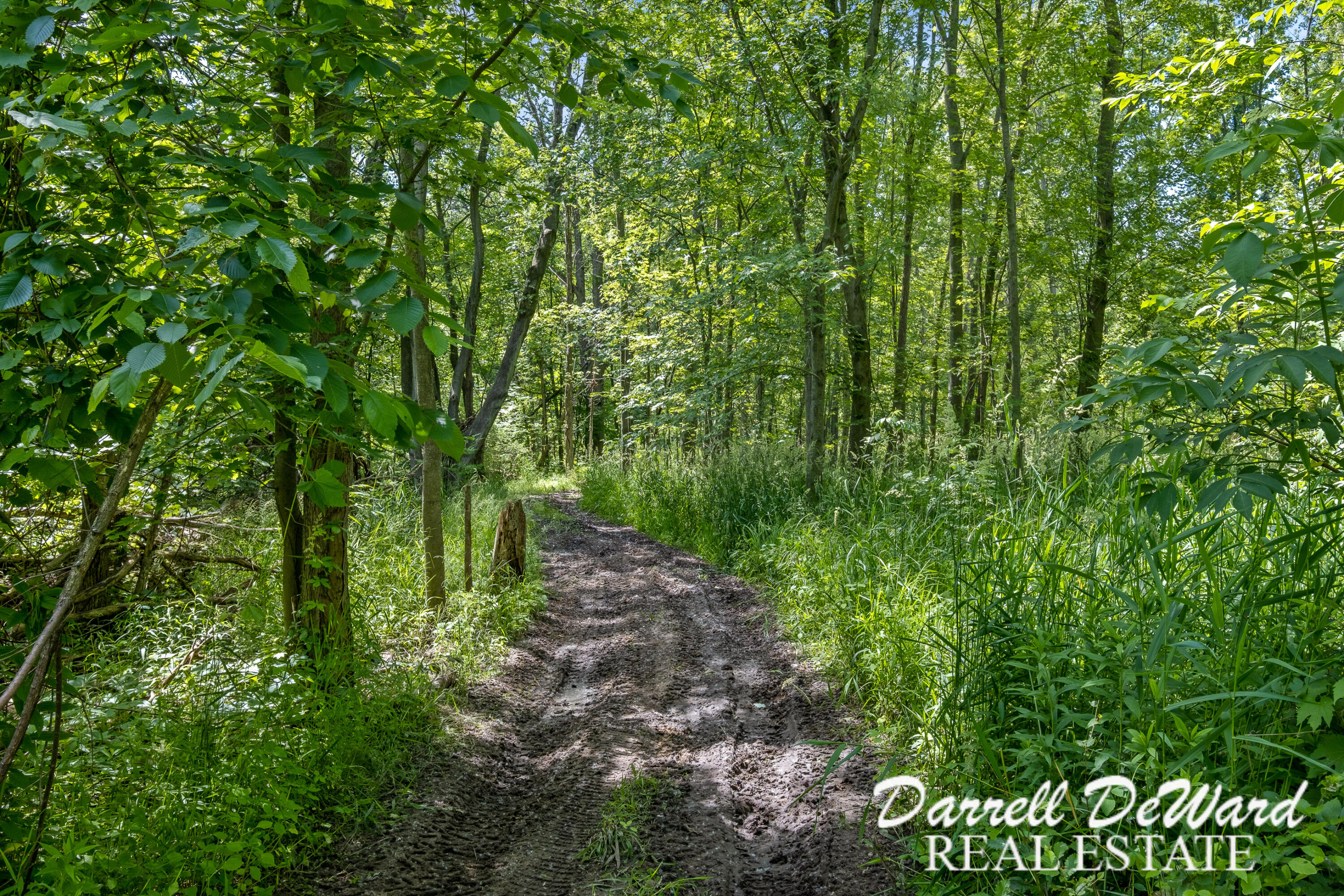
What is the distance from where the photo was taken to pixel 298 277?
138 cm

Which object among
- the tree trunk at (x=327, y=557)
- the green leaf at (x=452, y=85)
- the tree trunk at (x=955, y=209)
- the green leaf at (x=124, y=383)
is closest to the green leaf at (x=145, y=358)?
the green leaf at (x=124, y=383)

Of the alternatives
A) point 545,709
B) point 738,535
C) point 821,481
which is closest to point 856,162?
point 821,481

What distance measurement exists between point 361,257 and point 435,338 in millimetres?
315

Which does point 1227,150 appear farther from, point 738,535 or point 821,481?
point 738,535

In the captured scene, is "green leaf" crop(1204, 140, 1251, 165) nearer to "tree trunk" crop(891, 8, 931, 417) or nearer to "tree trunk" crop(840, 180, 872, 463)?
"tree trunk" crop(840, 180, 872, 463)

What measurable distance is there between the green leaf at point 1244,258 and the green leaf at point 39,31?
2.88 metres

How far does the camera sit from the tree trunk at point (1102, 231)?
11.3m

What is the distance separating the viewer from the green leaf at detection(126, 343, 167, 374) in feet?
4.24

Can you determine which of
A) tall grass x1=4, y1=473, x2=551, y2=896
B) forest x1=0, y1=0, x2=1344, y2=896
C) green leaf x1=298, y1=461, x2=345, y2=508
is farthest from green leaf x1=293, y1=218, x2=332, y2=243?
tall grass x1=4, y1=473, x2=551, y2=896

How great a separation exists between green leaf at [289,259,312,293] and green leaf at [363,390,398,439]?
0.23 m

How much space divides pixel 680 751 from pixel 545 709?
1233mm

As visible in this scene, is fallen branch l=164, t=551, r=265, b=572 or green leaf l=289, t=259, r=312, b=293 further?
fallen branch l=164, t=551, r=265, b=572

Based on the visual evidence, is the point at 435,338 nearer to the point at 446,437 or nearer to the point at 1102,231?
the point at 446,437

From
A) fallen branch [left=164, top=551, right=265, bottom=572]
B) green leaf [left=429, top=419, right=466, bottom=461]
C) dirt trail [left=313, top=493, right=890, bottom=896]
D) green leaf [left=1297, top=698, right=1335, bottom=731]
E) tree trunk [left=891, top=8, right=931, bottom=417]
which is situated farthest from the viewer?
tree trunk [left=891, top=8, right=931, bottom=417]
